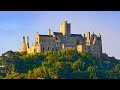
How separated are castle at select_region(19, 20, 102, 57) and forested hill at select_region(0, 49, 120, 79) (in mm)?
711

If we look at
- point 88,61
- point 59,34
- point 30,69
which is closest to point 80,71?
point 88,61

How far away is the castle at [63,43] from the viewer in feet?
63.0

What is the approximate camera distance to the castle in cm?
1920

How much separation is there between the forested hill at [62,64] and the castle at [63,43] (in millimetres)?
711

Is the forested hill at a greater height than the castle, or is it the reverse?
the castle

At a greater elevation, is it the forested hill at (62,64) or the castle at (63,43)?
the castle at (63,43)

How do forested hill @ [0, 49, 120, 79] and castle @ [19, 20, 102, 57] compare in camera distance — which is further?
castle @ [19, 20, 102, 57]

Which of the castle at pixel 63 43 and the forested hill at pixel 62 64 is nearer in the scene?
the forested hill at pixel 62 64

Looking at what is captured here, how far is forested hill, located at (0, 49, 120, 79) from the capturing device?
16.3 meters

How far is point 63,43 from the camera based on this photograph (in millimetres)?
20500

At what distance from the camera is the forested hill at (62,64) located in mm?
16344

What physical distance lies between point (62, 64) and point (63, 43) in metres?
3.49
